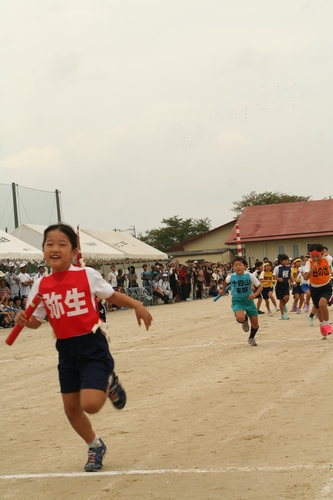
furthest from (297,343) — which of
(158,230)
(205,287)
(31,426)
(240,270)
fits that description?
(158,230)

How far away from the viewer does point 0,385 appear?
10.3 m

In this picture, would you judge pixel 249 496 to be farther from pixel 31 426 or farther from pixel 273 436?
pixel 31 426

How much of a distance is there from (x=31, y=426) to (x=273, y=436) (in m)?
2.60

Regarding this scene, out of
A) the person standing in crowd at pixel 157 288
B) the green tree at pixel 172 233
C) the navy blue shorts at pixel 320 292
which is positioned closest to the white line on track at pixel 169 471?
the navy blue shorts at pixel 320 292

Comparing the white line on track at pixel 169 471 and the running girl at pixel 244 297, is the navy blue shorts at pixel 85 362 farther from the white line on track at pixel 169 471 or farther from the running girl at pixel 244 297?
the running girl at pixel 244 297

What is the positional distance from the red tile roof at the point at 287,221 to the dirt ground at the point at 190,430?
4814cm

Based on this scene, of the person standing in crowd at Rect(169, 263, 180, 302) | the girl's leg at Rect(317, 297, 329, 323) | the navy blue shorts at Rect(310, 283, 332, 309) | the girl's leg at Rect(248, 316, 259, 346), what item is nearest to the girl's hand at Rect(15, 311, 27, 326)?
the girl's leg at Rect(248, 316, 259, 346)

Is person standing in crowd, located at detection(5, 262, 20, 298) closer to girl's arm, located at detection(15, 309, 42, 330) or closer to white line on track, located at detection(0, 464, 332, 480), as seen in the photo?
girl's arm, located at detection(15, 309, 42, 330)

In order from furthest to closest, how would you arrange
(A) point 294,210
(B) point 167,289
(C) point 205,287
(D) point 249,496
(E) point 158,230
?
(E) point 158,230 < (A) point 294,210 < (C) point 205,287 < (B) point 167,289 < (D) point 249,496

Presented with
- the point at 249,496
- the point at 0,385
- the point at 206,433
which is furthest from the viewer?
the point at 0,385

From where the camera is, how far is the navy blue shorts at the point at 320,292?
12746 millimetres

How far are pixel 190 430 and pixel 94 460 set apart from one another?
1291mm

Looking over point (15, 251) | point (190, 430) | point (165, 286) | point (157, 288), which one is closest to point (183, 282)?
point (165, 286)

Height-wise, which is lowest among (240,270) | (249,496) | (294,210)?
(249,496)
